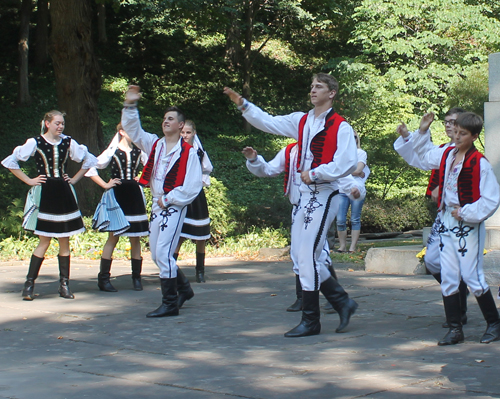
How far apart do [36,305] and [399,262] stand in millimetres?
4810

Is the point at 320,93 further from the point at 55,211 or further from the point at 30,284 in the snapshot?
the point at 30,284

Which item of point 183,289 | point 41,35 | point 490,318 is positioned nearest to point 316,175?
point 490,318

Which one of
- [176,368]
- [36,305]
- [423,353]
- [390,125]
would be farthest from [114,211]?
[390,125]

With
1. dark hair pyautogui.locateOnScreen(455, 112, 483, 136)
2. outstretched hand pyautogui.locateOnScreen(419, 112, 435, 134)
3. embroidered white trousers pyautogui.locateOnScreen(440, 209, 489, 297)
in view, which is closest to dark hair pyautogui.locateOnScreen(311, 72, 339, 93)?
outstretched hand pyautogui.locateOnScreen(419, 112, 435, 134)

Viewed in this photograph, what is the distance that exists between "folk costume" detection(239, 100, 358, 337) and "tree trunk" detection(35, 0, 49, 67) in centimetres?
2567

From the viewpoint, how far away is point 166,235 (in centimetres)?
629

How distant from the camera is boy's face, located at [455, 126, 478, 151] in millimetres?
5207

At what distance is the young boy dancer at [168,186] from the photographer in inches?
248

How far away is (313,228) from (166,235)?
5.16 feet

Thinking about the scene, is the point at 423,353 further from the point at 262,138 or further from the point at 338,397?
the point at 262,138

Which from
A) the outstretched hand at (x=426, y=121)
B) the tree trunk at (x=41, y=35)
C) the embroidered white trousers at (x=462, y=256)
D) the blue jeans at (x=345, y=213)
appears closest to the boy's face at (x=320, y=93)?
the outstretched hand at (x=426, y=121)

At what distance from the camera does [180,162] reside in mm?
6371

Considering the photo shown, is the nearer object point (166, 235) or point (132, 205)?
point (166, 235)

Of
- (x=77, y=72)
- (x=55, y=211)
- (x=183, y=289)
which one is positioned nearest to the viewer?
(x=183, y=289)
